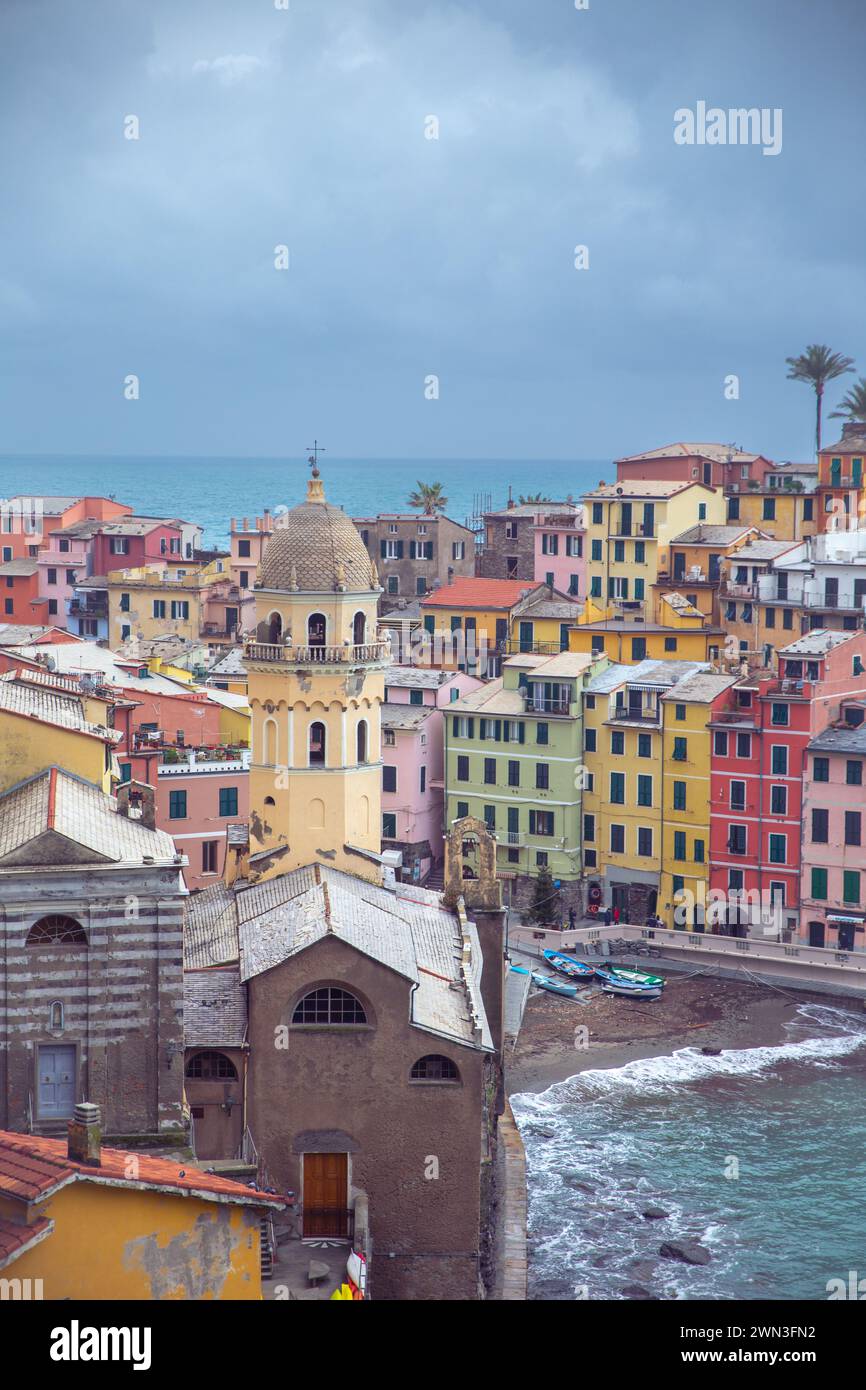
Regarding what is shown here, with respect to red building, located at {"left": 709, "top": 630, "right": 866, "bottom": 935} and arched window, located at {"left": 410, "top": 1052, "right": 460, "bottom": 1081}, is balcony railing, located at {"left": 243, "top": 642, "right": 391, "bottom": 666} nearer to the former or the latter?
arched window, located at {"left": 410, "top": 1052, "right": 460, "bottom": 1081}

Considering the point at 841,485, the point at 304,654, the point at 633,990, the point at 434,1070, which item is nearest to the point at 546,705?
the point at 633,990

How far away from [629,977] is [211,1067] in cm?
3648

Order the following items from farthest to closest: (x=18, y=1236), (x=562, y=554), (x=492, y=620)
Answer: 1. (x=562, y=554)
2. (x=492, y=620)
3. (x=18, y=1236)

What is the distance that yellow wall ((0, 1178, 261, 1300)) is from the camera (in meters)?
24.8

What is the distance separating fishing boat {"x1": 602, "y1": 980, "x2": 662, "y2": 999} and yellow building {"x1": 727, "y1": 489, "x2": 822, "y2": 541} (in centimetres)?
3849

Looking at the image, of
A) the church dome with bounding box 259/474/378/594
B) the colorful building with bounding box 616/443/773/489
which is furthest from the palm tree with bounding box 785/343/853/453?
the church dome with bounding box 259/474/378/594

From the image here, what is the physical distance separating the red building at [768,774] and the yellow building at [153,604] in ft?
135

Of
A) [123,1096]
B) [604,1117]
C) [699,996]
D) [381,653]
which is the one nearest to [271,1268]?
[123,1096]

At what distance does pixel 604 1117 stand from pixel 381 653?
20207 millimetres

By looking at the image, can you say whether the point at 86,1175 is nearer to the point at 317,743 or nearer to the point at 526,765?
the point at 317,743

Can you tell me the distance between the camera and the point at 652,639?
94.1 m

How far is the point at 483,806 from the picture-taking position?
86188 mm

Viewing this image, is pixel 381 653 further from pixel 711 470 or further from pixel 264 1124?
pixel 711 470

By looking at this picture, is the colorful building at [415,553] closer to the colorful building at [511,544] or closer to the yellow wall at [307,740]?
the colorful building at [511,544]
